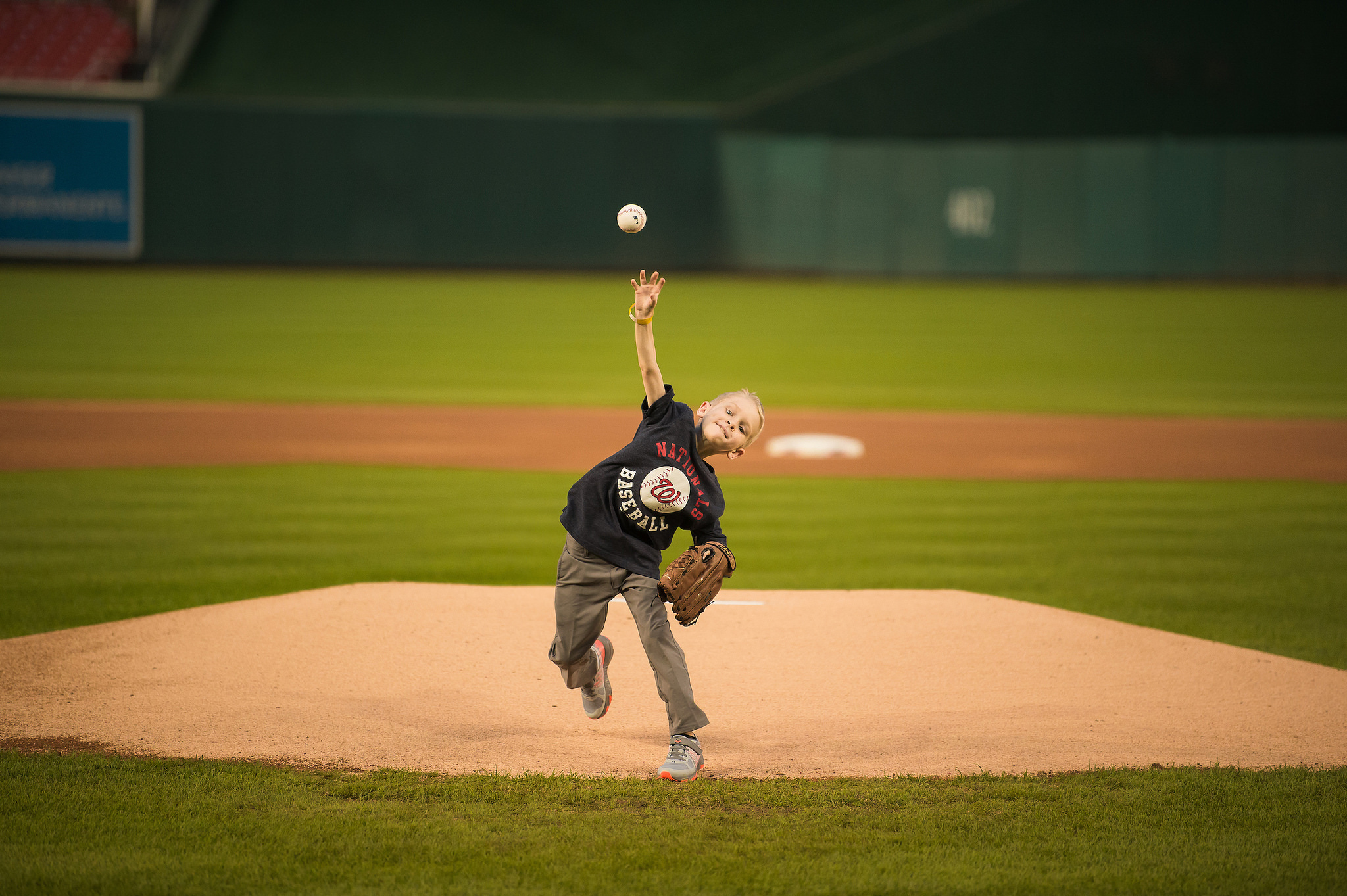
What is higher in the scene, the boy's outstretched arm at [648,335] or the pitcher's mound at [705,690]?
the boy's outstretched arm at [648,335]

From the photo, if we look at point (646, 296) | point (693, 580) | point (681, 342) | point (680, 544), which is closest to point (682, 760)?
point (693, 580)

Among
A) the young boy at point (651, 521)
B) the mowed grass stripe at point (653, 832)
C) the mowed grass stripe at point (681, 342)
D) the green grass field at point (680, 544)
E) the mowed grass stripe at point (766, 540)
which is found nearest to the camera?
the mowed grass stripe at point (653, 832)

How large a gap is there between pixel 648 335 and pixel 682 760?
1368 millimetres

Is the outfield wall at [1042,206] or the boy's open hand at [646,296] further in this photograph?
the outfield wall at [1042,206]

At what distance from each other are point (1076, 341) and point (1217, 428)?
8186 millimetres

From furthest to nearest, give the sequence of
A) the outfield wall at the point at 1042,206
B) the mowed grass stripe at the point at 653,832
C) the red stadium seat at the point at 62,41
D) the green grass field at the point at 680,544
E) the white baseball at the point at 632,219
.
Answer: the red stadium seat at the point at 62,41 < the outfield wall at the point at 1042,206 < the white baseball at the point at 632,219 < the green grass field at the point at 680,544 < the mowed grass stripe at the point at 653,832

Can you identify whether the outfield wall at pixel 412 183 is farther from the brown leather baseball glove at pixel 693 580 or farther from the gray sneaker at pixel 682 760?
the gray sneaker at pixel 682 760

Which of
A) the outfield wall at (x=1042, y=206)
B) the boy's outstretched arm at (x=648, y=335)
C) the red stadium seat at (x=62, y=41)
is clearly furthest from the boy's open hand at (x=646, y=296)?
the red stadium seat at (x=62, y=41)

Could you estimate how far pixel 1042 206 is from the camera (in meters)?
32.2

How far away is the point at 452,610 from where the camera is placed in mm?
6477

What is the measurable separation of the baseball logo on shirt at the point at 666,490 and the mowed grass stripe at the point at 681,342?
1162cm

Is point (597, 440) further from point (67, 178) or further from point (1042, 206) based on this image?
point (67, 178)

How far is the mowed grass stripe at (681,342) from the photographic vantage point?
1670 cm

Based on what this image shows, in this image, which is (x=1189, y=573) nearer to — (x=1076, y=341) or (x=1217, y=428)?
(x=1217, y=428)
